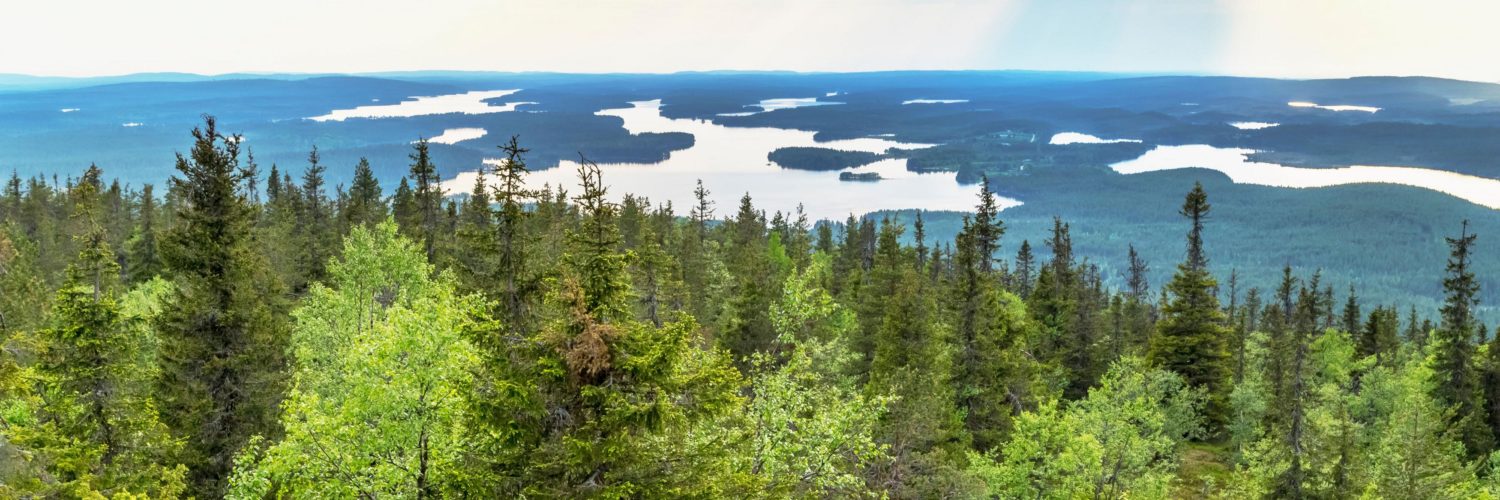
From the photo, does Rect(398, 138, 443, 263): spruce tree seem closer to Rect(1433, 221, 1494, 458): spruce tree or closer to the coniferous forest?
the coniferous forest

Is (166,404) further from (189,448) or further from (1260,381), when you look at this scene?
(1260,381)

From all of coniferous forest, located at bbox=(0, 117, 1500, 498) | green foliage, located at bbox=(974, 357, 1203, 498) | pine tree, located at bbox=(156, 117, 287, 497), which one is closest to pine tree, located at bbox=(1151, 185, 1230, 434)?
coniferous forest, located at bbox=(0, 117, 1500, 498)

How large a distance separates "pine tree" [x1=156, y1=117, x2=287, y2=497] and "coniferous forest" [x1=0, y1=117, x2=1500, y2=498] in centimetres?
7

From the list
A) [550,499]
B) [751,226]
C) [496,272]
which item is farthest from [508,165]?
[751,226]

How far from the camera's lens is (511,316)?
73.6 feet

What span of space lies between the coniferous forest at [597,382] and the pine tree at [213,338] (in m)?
0.07

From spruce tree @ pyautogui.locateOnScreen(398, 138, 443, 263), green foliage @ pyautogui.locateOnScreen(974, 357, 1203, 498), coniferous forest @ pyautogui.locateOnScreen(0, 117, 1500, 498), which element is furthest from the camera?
spruce tree @ pyautogui.locateOnScreen(398, 138, 443, 263)

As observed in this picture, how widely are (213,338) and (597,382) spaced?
16193 millimetres

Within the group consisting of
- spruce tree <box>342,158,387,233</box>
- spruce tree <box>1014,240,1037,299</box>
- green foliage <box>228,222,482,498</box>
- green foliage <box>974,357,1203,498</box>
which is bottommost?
spruce tree <box>1014,240,1037,299</box>

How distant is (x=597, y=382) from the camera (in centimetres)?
1254

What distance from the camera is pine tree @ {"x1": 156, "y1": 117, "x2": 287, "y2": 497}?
22.9 meters

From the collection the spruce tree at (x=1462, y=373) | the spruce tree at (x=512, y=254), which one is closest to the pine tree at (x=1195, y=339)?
the spruce tree at (x=1462, y=373)

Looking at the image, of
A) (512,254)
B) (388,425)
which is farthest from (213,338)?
(388,425)

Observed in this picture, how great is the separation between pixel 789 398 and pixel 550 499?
6744mm
